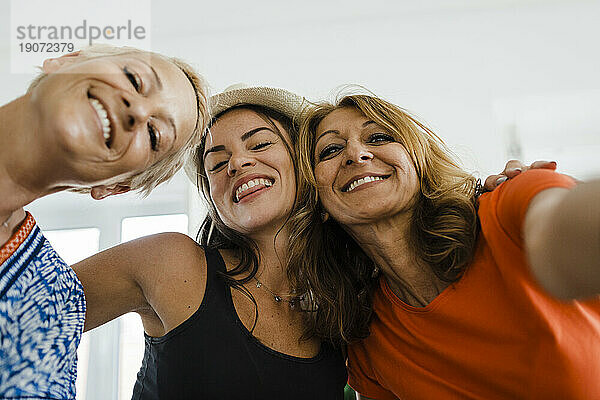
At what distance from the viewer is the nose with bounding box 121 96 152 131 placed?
0.81m

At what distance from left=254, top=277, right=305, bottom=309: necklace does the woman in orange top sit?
0.05 metres

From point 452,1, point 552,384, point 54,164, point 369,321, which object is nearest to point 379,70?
point 452,1

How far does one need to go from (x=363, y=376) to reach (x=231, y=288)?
0.41 meters

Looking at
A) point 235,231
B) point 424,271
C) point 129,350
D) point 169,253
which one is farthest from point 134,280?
point 129,350

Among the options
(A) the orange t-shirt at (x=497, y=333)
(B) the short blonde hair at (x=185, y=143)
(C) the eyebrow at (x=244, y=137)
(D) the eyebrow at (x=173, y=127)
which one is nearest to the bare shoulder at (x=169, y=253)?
(B) the short blonde hair at (x=185, y=143)

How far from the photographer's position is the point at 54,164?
783 millimetres

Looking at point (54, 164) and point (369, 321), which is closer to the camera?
point (54, 164)

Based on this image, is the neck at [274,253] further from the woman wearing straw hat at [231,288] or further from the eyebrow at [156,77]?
the eyebrow at [156,77]

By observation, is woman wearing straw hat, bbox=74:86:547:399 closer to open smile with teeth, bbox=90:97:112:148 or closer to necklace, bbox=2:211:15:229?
necklace, bbox=2:211:15:229

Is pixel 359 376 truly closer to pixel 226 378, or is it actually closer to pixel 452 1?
pixel 226 378

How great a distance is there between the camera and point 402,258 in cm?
123

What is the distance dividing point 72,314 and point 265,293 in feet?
1.68

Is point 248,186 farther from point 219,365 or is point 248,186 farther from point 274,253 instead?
point 219,365

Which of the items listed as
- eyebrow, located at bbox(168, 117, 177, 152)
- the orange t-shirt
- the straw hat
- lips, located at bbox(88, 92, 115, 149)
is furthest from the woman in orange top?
lips, located at bbox(88, 92, 115, 149)
